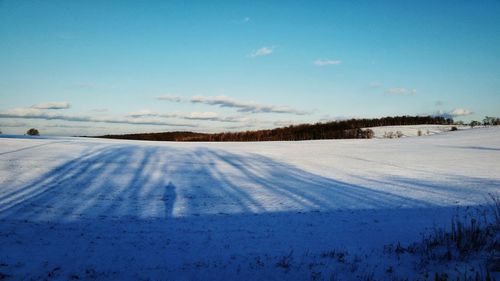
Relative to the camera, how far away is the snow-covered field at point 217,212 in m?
6.38

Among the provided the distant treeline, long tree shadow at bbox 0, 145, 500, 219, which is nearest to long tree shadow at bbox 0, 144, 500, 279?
long tree shadow at bbox 0, 145, 500, 219

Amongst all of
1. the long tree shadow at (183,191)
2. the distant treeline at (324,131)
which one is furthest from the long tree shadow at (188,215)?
the distant treeline at (324,131)

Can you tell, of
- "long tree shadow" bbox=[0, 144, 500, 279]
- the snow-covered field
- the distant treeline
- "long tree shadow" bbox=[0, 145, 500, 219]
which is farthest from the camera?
the distant treeline

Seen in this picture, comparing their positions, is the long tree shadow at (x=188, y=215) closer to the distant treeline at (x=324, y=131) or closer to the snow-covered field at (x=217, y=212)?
the snow-covered field at (x=217, y=212)

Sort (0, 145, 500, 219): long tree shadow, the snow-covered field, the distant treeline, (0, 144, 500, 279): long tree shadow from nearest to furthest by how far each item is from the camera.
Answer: the snow-covered field → (0, 144, 500, 279): long tree shadow → (0, 145, 500, 219): long tree shadow → the distant treeline

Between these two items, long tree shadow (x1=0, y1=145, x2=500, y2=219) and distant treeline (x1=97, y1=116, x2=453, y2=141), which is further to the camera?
distant treeline (x1=97, y1=116, x2=453, y2=141)

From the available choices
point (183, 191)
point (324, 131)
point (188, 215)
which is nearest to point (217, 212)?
point (188, 215)

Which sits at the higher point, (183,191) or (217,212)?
(183,191)

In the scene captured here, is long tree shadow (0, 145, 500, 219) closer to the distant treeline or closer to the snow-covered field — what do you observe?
the snow-covered field

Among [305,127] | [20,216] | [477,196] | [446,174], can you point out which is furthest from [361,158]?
[305,127]

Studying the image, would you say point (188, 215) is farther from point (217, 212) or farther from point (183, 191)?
point (183, 191)

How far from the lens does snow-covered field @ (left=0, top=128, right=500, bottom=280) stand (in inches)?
251

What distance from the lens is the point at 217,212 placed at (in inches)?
416

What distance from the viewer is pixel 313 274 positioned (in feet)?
19.8
